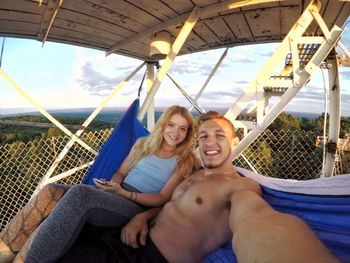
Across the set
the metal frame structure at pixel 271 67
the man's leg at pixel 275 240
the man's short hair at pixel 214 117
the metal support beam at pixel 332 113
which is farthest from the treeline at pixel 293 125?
the man's leg at pixel 275 240

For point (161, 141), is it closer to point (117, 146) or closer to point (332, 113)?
point (117, 146)

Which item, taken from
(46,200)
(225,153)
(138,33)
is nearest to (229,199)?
(225,153)

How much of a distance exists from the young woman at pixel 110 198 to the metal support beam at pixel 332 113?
2.47 meters

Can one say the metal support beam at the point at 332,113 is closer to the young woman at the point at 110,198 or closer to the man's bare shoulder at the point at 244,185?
the young woman at the point at 110,198

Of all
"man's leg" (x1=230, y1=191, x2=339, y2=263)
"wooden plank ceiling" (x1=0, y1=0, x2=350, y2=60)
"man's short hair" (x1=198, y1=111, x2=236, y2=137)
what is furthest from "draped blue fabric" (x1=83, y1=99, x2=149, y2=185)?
"man's leg" (x1=230, y1=191, x2=339, y2=263)

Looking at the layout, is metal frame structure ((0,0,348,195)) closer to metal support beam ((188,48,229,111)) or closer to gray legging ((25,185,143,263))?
metal support beam ((188,48,229,111))

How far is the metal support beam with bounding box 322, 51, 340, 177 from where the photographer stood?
3547 mm

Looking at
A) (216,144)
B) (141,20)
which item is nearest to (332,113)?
(141,20)

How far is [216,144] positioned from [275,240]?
888 millimetres

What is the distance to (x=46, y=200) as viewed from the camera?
153 cm

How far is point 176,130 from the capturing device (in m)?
2.01

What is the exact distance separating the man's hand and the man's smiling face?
1.51ft

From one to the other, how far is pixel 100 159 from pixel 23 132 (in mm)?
9733

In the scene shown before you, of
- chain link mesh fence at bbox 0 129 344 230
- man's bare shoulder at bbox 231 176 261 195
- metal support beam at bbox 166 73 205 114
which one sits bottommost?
chain link mesh fence at bbox 0 129 344 230
